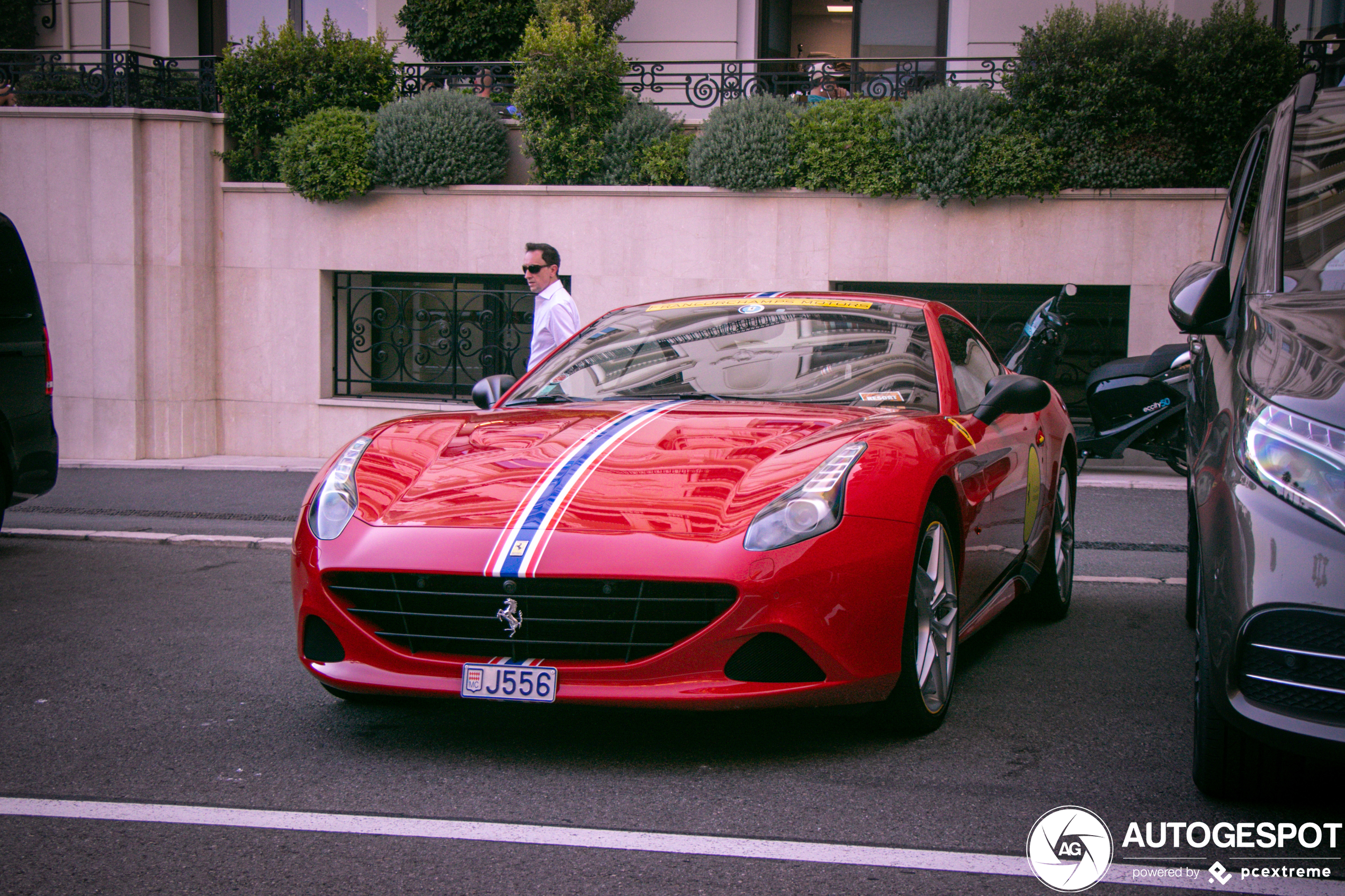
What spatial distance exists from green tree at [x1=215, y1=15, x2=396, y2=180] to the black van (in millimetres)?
6852

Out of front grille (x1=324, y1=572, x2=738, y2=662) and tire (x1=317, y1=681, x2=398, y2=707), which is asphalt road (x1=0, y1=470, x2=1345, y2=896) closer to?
tire (x1=317, y1=681, x2=398, y2=707)

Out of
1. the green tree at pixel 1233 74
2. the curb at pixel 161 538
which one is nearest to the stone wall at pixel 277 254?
the green tree at pixel 1233 74

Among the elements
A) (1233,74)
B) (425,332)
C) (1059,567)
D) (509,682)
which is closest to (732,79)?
(425,332)

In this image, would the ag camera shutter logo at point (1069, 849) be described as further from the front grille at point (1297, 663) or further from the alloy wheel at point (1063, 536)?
the alloy wheel at point (1063, 536)

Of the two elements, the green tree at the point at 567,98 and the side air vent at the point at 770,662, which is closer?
the side air vent at the point at 770,662

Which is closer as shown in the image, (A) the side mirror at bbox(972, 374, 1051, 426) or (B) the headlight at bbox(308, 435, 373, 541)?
(B) the headlight at bbox(308, 435, 373, 541)

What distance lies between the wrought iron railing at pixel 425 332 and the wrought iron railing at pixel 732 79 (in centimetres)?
224

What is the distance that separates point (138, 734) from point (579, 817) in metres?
1.64

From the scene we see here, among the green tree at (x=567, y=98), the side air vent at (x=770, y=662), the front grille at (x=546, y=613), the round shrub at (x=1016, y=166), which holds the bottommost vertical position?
the side air vent at (x=770, y=662)

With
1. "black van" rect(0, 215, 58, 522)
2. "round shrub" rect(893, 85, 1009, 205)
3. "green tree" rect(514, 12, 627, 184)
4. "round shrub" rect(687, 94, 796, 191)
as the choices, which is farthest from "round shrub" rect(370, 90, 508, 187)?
"black van" rect(0, 215, 58, 522)

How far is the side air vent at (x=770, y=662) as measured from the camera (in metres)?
3.47

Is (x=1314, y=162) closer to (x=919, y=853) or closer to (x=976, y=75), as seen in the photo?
(x=919, y=853)

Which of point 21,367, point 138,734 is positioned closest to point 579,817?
point 138,734

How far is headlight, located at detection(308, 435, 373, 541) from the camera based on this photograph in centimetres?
385
